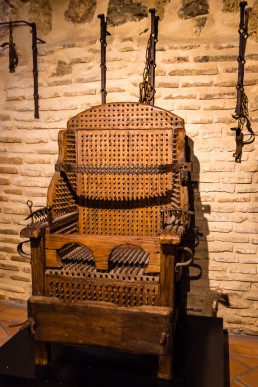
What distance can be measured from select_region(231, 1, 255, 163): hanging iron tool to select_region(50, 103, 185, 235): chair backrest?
1.61ft

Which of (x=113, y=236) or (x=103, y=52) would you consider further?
(x=103, y=52)

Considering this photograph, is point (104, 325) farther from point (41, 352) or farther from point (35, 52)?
point (35, 52)

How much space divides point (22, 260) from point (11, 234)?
0.28 metres

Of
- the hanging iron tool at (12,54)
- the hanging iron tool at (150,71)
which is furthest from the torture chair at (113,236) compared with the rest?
the hanging iron tool at (12,54)

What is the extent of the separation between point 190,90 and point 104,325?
6.43 ft

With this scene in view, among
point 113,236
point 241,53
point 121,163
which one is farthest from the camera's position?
point 121,163

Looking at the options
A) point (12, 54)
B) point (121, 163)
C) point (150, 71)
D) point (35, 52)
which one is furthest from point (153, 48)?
point (12, 54)

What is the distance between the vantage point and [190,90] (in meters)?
2.92

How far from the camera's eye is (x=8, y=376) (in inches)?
85.4

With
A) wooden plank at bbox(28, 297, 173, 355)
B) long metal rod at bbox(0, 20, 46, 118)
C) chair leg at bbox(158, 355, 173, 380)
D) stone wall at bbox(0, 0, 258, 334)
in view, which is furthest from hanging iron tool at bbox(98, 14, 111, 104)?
chair leg at bbox(158, 355, 173, 380)

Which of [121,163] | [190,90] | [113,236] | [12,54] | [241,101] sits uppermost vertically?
[12,54]

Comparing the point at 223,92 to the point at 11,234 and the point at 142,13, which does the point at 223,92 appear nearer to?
the point at 142,13

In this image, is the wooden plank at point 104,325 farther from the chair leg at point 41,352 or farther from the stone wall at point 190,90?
the stone wall at point 190,90

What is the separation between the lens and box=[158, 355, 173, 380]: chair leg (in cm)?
208
